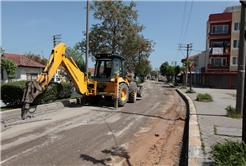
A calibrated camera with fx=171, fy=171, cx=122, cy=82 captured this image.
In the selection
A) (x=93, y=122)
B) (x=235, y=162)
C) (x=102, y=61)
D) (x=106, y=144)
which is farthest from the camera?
(x=102, y=61)

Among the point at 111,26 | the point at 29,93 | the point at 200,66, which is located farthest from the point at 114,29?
the point at 200,66

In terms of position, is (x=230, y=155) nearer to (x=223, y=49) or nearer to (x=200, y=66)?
(x=223, y=49)

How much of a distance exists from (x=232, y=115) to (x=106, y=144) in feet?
17.3

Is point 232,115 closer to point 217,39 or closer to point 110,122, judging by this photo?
point 110,122

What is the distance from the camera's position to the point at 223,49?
1186 inches

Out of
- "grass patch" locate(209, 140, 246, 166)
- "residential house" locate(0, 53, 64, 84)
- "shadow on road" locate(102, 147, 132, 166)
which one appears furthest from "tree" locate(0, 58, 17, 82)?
"grass patch" locate(209, 140, 246, 166)

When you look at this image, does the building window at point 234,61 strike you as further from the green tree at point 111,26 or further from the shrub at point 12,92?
the shrub at point 12,92

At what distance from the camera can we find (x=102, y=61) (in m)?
10.4

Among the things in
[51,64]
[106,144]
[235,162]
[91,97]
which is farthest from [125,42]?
[235,162]

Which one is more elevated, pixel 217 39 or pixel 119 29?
pixel 217 39

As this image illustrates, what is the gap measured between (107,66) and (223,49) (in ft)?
90.7

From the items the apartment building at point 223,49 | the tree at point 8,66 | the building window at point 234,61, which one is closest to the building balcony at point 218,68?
the apartment building at point 223,49

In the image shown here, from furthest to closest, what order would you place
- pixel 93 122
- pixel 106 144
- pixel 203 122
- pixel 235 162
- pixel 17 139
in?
pixel 93 122 → pixel 203 122 → pixel 17 139 → pixel 106 144 → pixel 235 162

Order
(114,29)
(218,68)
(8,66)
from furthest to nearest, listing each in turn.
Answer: (218,68), (8,66), (114,29)
